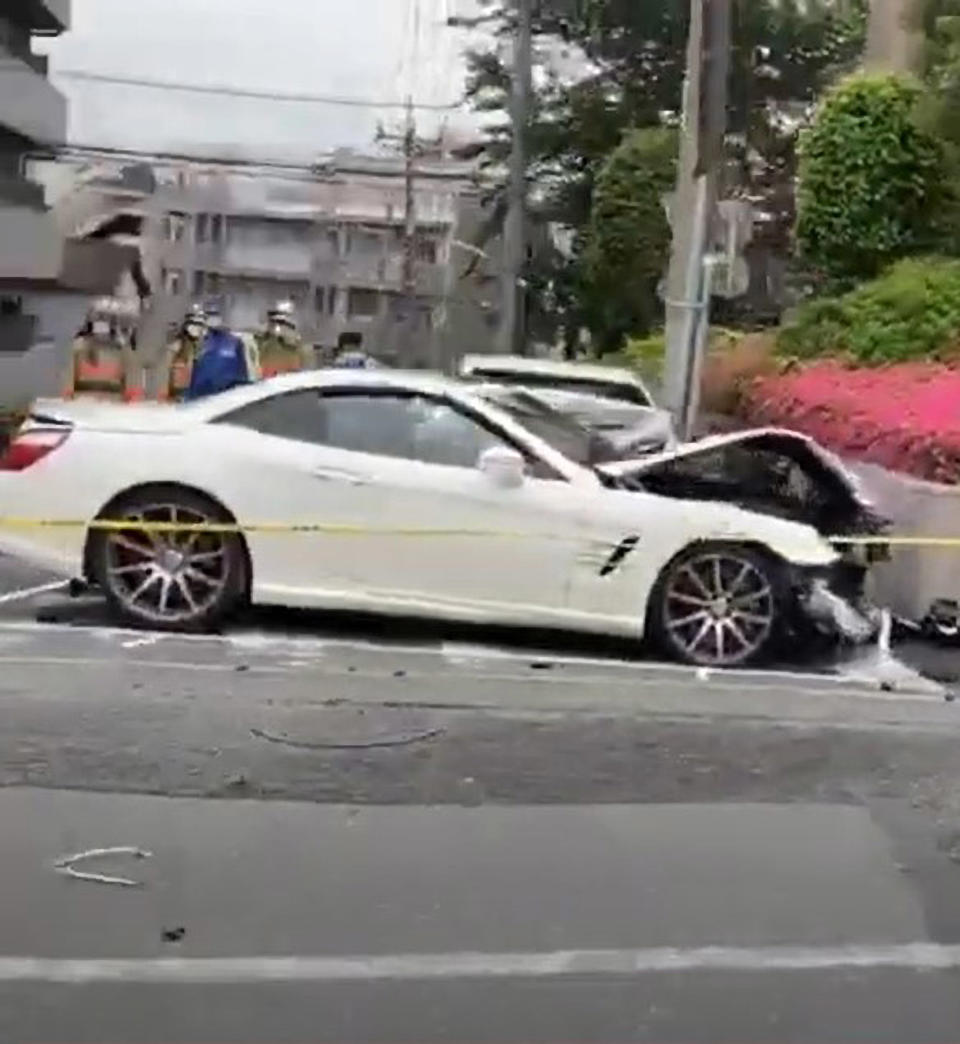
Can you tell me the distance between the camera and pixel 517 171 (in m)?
35.4

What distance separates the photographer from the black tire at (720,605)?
9.56 metres

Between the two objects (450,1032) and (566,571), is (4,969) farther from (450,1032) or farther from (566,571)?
(566,571)

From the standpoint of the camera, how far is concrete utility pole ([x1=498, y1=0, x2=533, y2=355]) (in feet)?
115

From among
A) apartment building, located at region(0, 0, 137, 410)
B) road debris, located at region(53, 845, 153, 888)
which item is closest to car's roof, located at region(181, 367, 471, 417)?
road debris, located at region(53, 845, 153, 888)

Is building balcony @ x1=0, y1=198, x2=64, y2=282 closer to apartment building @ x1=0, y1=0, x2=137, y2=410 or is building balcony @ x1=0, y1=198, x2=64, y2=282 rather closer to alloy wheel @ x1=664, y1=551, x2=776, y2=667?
apartment building @ x1=0, y1=0, x2=137, y2=410

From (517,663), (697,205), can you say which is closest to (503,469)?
(517,663)

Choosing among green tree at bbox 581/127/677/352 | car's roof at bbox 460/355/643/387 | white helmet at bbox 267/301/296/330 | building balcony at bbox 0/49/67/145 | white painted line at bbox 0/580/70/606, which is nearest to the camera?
white painted line at bbox 0/580/70/606

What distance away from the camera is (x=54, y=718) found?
7164mm

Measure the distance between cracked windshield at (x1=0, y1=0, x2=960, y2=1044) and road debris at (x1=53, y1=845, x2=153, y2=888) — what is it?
0.8 inches

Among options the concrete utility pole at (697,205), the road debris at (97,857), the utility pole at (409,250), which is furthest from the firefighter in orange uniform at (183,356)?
the utility pole at (409,250)

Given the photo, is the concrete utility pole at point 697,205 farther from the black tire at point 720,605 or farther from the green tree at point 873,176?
the black tire at point 720,605

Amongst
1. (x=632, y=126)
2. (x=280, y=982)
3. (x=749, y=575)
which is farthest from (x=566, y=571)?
(x=632, y=126)

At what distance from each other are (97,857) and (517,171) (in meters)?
31.0

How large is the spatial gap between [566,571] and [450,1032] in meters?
5.44
